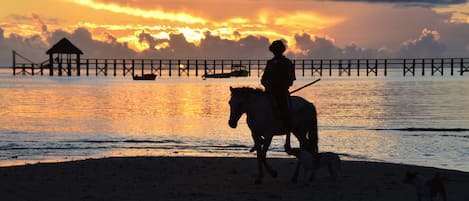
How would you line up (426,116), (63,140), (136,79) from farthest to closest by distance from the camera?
(136,79), (426,116), (63,140)

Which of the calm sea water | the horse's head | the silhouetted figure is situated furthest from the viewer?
the calm sea water

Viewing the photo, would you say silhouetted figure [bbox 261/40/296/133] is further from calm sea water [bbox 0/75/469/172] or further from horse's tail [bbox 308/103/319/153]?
calm sea water [bbox 0/75/469/172]

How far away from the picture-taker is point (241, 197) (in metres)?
9.66

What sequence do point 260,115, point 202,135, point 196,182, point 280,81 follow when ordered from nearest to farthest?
point 280,81 < point 260,115 < point 196,182 < point 202,135

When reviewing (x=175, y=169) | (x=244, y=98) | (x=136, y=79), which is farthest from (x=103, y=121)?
(x=136, y=79)

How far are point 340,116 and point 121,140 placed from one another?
14.1 metres

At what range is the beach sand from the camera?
9742mm

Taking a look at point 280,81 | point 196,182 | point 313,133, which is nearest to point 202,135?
point 313,133

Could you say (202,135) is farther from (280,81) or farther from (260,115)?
(280,81)

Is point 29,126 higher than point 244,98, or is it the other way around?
point 244,98

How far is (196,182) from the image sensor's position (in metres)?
11.0

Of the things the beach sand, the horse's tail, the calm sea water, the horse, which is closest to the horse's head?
the horse

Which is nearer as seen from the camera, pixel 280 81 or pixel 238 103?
pixel 280 81

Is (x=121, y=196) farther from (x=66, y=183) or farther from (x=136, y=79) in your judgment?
(x=136, y=79)
